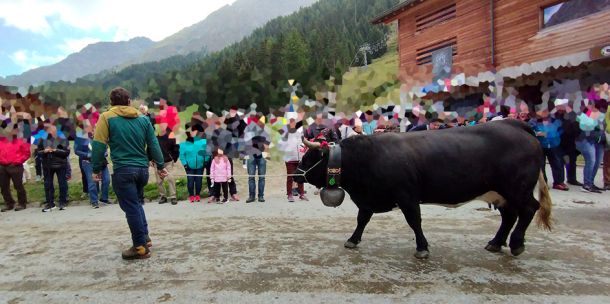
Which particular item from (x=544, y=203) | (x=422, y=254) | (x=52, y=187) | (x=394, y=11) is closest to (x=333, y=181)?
(x=422, y=254)

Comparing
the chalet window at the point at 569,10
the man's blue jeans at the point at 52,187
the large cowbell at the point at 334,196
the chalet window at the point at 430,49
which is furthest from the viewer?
the chalet window at the point at 430,49

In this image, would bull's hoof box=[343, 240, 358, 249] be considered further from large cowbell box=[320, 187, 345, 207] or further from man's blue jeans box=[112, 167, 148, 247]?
man's blue jeans box=[112, 167, 148, 247]

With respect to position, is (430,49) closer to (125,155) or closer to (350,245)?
(350,245)

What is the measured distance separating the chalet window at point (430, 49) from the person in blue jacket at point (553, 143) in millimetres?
10992

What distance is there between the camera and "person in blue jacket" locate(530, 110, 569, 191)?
8586 mm

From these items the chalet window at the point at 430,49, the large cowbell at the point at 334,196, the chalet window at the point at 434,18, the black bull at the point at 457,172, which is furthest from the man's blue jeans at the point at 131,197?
the chalet window at the point at 434,18

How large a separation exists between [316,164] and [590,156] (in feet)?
21.9

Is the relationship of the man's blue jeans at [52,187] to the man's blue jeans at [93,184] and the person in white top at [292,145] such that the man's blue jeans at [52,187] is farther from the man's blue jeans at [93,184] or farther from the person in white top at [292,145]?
the person in white top at [292,145]

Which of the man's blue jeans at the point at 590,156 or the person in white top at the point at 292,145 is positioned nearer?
the man's blue jeans at the point at 590,156

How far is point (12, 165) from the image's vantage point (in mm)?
8234

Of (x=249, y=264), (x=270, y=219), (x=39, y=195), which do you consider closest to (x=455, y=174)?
(x=249, y=264)

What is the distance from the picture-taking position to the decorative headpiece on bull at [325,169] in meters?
4.68

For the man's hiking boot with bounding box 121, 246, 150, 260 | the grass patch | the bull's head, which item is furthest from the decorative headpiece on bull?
the grass patch

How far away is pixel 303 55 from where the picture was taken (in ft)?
207
